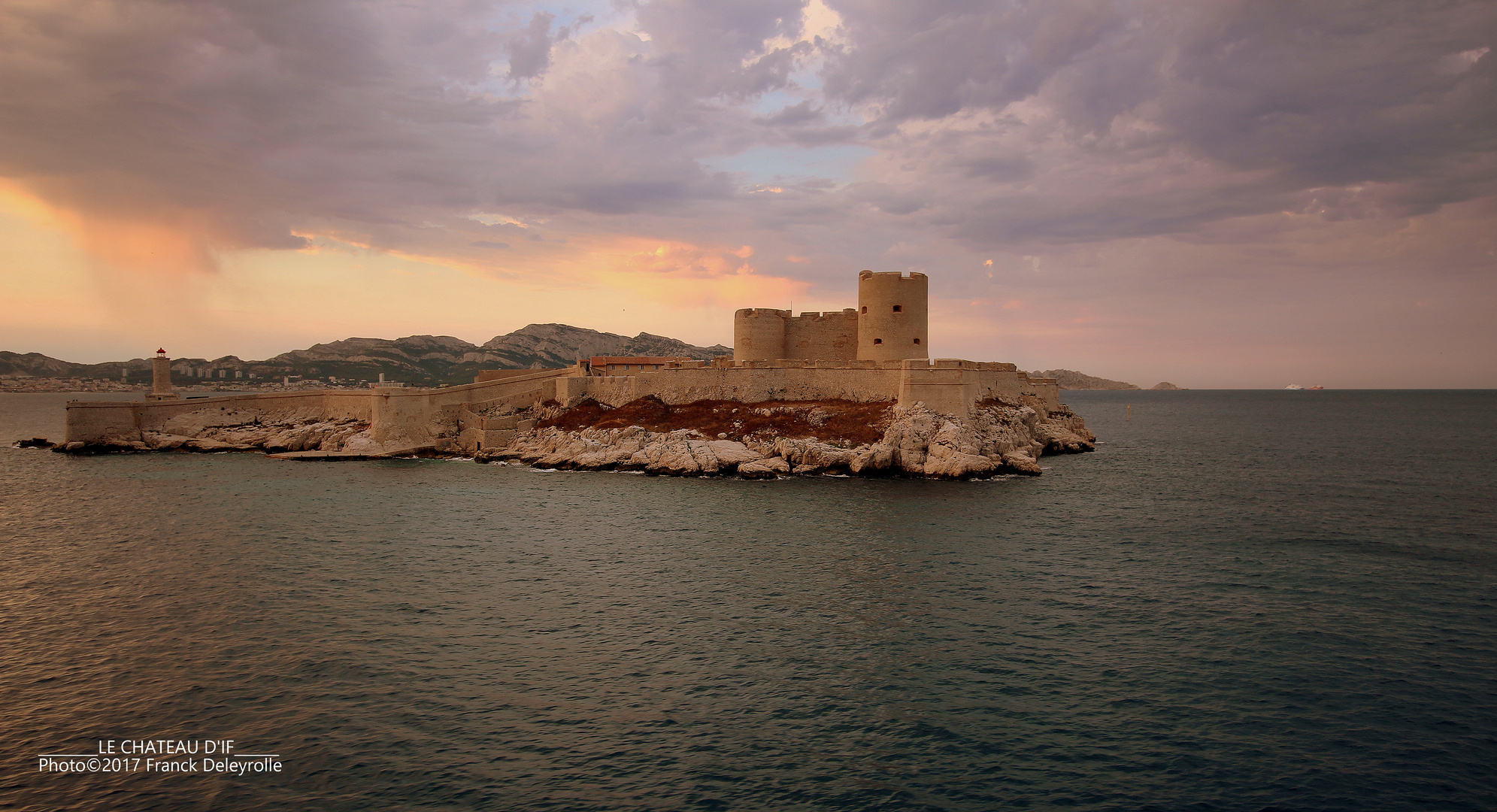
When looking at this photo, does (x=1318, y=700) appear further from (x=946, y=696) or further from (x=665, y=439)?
(x=665, y=439)

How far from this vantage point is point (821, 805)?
11.2 m

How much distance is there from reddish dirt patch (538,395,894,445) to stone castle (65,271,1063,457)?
115 centimetres

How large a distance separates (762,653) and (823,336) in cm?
3960

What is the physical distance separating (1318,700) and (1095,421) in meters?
97.5

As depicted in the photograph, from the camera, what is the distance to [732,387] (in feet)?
168

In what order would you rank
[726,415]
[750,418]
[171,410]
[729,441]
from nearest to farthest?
[729,441], [750,418], [726,415], [171,410]

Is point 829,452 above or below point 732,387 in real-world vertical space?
below

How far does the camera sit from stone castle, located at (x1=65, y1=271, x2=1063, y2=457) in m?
47.9

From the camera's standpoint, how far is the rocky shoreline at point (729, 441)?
41.4 meters

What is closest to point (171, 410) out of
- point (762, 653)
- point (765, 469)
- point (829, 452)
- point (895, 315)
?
point (765, 469)

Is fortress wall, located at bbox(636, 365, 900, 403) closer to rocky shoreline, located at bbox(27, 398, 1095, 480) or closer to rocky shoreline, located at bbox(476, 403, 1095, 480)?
rocky shoreline, located at bbox(27, 398, 1095, 480)

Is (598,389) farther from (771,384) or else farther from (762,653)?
(762,653)

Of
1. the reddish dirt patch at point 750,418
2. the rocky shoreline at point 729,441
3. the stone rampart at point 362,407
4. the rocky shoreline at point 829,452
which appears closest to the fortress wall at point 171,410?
the stone rampart at point 362,407

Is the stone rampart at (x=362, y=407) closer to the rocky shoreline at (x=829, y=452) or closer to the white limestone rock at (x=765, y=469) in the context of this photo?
the rocky shoreline at (x=829, y=452)
